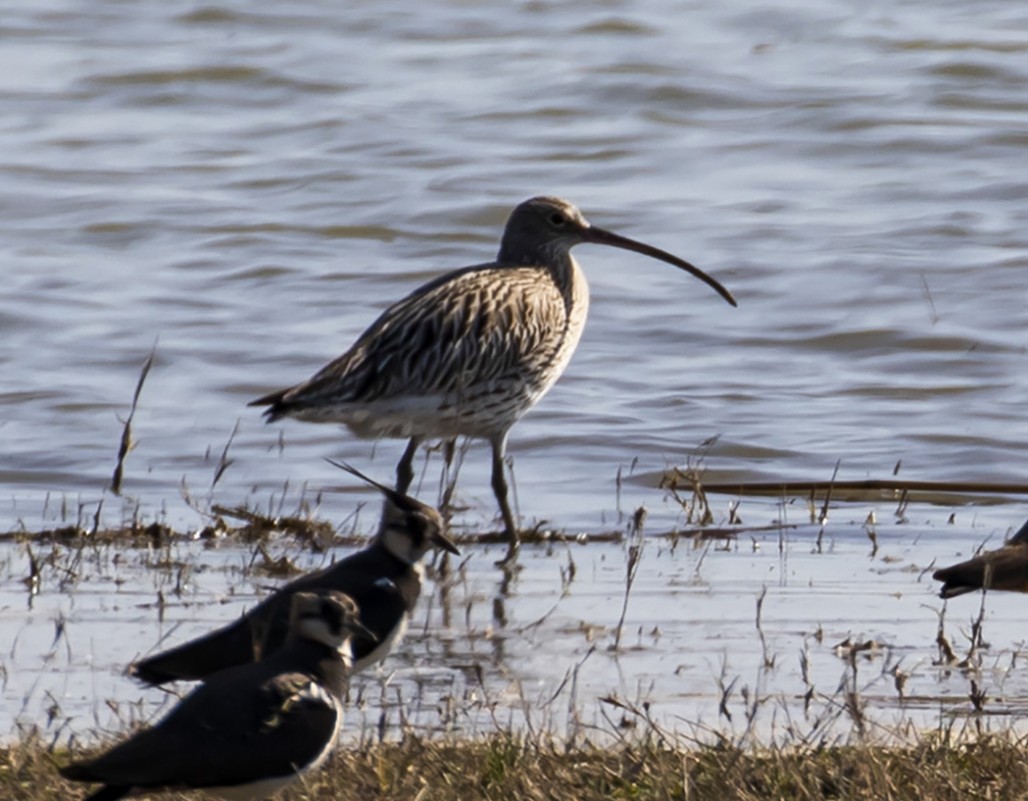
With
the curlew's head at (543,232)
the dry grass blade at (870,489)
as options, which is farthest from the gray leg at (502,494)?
the curlew's head at (543,232)

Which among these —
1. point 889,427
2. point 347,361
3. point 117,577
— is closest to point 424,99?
point 889,427

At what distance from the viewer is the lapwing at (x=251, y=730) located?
4562mm

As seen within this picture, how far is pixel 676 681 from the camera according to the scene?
6.62 m

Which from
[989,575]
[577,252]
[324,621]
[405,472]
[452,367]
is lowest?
[577,252]

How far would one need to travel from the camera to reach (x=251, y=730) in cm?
471

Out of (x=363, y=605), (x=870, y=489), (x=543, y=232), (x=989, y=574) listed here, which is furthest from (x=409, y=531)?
(x=543, y=232)

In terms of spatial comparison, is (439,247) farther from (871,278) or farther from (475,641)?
(475,641)

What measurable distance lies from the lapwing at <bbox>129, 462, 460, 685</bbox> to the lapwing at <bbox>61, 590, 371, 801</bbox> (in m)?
0.26

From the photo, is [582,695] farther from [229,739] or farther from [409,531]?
[229,739]

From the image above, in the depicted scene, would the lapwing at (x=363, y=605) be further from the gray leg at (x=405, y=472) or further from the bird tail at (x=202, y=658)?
the gray leg at (x=405, y=472)

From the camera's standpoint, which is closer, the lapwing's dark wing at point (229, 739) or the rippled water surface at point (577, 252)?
the lapwing's dark wing at point (229, 739)

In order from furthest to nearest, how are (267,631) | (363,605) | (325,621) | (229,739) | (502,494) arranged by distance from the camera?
1. (502,494)
2. (363,605)
3. (267,631)
4. (325,621)
5. (229,739)

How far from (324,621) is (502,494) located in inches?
155

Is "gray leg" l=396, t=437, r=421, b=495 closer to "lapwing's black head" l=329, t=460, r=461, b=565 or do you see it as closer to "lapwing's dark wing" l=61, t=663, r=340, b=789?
"lapwing's black head" l=329, t=460, r=461, b=565
